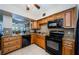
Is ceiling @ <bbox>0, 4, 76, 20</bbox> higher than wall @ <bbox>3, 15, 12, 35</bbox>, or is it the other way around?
ceiling @ <bbox>0, 4, 76, 20</bbox>

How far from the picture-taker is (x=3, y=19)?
1950 mm

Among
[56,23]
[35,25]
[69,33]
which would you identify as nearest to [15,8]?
[35,25]

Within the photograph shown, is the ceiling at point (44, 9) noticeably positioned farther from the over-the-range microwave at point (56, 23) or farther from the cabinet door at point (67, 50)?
the cabinet door at point (67, 50)

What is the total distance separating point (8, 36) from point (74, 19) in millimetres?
1447

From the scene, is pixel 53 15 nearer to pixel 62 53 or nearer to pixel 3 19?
pixel 62 53

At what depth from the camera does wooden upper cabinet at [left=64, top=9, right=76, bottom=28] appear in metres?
1.88

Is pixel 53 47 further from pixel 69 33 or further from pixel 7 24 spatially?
pixel 7 24

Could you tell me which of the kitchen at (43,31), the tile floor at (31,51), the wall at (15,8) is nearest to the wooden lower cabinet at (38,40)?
the kitchen at (43,31)

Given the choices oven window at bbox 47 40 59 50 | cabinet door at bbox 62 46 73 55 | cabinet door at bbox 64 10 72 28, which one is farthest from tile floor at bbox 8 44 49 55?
cabinet door at bbox 64 10 72 28

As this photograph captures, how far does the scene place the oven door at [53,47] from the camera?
1.98m

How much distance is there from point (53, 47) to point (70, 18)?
724 mm

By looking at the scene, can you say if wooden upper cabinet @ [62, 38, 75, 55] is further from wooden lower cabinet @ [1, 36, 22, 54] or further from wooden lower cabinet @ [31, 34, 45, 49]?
wooden lower cabinet @ [1, 36, 22, 54]

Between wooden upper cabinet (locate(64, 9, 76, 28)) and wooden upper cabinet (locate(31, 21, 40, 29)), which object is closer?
wooden upper cabinet (locate(64, 9, 76, 28))
